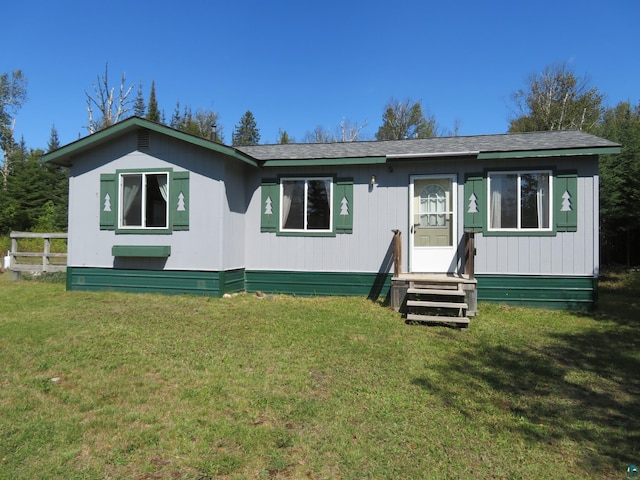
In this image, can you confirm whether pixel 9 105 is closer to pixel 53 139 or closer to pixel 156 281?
pixel 53 139

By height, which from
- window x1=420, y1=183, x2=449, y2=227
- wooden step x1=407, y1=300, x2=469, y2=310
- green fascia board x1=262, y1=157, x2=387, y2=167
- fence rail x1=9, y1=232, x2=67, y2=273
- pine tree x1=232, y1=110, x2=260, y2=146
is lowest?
wooden step x1=407, y1=300, x2=469, y2=310

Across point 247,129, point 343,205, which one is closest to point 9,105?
point 247,129

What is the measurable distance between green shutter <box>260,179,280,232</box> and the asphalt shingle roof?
1.92 ft

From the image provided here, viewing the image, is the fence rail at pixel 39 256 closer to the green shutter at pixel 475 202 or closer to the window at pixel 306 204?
the window at pixel 306 204

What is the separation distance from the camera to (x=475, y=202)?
7.96 m

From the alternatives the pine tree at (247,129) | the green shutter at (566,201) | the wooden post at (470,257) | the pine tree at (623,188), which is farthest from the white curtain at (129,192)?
the pine tree at (247,129)

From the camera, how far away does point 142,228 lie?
27.7 feet

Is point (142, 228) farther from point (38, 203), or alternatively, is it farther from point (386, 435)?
point (38, 203)

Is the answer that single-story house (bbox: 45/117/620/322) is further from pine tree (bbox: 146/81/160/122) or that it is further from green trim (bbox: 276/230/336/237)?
pine tree (bbox: 146/81/160/122)

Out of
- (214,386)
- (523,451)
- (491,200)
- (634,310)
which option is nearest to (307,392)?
(214,386)

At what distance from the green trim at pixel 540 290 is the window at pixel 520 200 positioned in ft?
3.13

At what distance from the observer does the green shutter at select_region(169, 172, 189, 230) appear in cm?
826

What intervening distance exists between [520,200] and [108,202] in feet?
27.1

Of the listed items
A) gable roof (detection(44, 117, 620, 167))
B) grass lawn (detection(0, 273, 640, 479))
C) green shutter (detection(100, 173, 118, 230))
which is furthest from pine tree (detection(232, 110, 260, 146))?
grass lawn (detection(0, 273, 640, 479))
